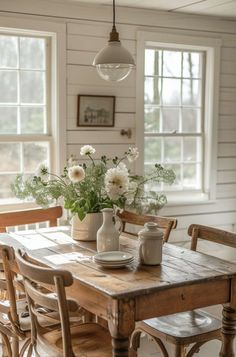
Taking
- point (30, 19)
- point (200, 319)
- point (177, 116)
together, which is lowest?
point (200, 319)

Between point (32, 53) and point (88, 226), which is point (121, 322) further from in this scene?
point (32, 53)

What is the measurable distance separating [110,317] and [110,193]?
0.69 metres

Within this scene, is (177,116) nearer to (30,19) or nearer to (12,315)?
(30,19)

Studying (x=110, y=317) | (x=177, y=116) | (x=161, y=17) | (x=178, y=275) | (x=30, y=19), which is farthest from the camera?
(x=177, y=116)

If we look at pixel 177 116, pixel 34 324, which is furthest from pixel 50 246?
pixel 177 116

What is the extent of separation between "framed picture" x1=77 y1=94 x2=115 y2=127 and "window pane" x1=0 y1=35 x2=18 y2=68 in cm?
56

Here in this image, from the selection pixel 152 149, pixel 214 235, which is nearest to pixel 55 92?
pixel 152 149

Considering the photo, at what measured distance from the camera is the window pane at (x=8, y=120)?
12.6ft

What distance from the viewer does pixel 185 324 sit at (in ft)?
8.26

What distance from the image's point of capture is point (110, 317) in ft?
6.38

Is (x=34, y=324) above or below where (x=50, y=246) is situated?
below

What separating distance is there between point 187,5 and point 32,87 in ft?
4.49

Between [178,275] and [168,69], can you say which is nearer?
[178,275]

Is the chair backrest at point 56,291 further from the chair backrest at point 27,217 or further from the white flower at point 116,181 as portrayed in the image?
the chair backrest at point 27,217
